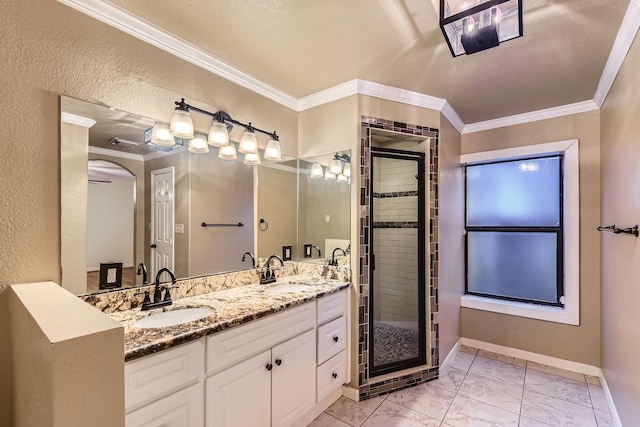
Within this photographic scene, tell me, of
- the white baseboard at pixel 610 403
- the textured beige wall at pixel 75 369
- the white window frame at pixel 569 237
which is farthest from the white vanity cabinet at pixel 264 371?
the white window frame at pixel 569 237

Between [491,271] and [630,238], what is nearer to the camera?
[630,238]

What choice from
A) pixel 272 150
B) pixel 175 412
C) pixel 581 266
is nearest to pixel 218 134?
pixel 272 150

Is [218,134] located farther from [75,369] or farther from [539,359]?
[539,359]

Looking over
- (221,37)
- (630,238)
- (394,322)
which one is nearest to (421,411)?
(394,322)

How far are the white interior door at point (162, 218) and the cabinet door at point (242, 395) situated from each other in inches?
29.4

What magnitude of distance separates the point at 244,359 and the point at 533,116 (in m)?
3.21

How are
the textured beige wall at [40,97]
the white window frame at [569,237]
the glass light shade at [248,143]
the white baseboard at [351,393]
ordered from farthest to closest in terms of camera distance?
the white window frame at [569,237] < the white baseboard at [351,393] < the glass light shade at [248,143] < the textured beige wall at [40,97]

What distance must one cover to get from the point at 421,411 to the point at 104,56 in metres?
2.87

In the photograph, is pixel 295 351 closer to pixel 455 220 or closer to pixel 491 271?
pixel 455 220

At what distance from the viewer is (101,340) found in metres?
0.68

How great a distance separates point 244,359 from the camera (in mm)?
1481

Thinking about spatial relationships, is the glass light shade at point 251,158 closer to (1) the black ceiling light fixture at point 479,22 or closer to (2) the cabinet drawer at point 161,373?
(2) the cabinet drawer at point 161,373

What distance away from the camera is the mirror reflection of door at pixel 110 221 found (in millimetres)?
1457

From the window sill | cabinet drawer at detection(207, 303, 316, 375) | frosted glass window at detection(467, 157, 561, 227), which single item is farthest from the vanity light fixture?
the window sill
